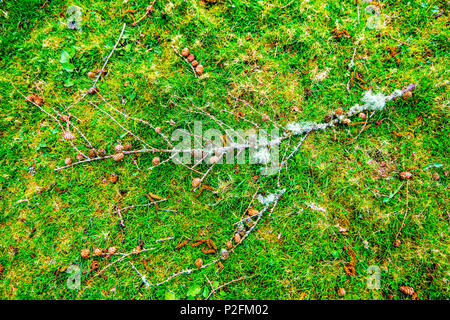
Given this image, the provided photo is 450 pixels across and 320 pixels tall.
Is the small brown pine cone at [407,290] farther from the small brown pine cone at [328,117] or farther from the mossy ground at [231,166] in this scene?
the small brown pine cone at [328,117]

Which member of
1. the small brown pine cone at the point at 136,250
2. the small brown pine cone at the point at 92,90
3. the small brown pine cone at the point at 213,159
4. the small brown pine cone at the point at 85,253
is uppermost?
the small brown pine cone at the point at 92,90

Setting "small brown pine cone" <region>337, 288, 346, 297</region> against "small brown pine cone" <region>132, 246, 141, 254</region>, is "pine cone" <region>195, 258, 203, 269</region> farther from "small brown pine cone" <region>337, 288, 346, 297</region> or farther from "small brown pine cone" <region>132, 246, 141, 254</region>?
"small brown pine cone" <region>337, 288, 346, 297</region>

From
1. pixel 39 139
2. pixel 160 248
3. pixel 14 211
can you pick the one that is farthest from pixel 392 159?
pixel 14 211

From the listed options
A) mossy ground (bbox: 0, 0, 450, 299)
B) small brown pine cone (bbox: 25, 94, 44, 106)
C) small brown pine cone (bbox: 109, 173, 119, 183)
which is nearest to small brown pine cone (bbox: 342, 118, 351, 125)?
mossy ground (bbox: 0, 0, 450, 299)

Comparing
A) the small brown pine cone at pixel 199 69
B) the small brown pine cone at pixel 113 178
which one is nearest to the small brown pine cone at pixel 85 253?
the small brown pine cone at pixel 113 178

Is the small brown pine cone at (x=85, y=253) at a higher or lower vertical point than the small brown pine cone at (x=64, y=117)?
lower

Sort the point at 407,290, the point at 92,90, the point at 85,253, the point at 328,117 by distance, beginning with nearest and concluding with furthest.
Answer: the point at 407,290 < the point at 85,253 < the point at 328,117 < the point at 92,90

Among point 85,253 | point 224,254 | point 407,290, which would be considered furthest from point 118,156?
point 407,290

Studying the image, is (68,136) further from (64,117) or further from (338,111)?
(338,111)

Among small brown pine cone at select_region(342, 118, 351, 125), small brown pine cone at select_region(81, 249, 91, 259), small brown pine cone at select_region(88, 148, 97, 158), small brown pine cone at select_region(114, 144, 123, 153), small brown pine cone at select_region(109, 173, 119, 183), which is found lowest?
small brown pine cone at select_region(81, 249, 91, 259)
